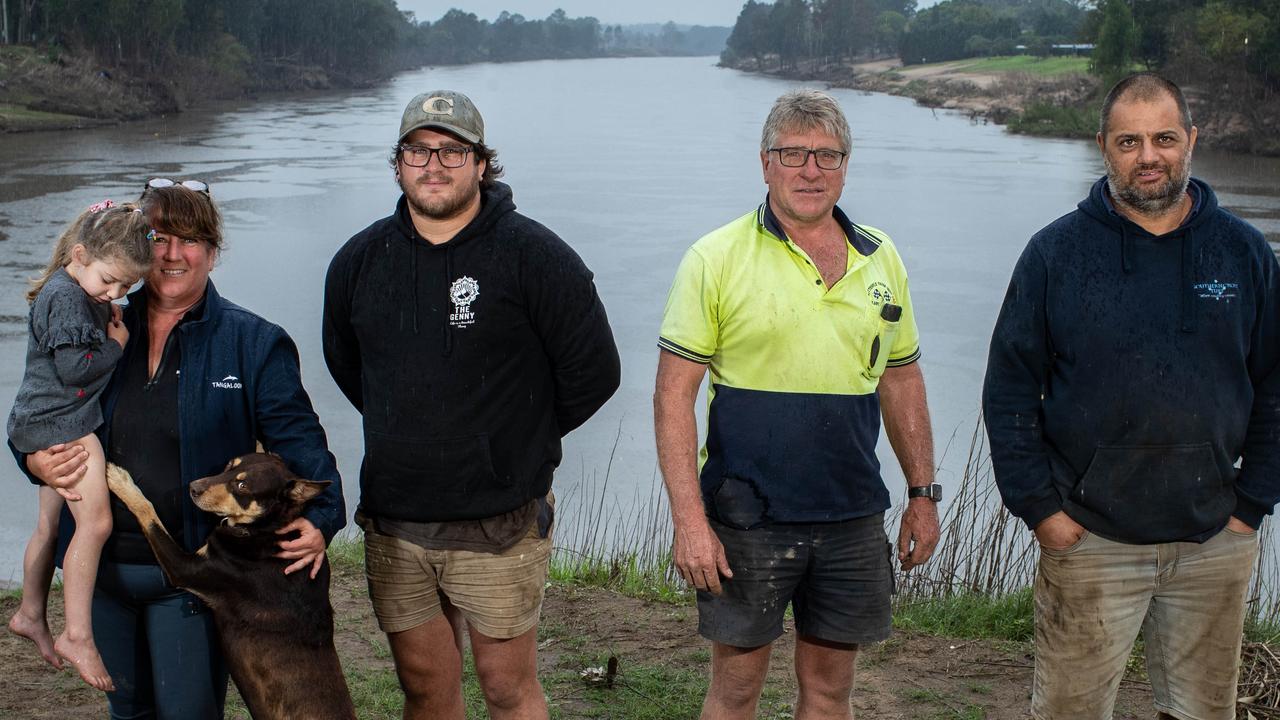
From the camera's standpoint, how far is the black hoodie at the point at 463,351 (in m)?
3.19

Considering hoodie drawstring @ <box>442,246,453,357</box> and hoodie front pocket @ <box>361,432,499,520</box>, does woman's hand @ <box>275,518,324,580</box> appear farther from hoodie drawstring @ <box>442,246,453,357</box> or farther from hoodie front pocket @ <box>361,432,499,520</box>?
hoodie drawstring @ <box>442,246,453,357</box>

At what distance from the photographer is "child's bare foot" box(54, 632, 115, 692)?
300cm

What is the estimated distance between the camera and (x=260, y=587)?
3.20 m

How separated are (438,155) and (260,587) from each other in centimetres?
117

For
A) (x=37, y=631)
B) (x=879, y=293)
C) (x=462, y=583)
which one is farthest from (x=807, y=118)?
(x=37, y=631)

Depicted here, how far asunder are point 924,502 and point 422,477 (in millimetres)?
1329

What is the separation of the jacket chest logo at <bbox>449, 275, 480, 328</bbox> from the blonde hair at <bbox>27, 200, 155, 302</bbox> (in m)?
0.72

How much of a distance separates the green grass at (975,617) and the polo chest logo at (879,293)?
237 cm

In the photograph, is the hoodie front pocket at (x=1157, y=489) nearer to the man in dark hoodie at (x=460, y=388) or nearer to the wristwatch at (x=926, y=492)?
the wristwatch at (x=926, y=492)

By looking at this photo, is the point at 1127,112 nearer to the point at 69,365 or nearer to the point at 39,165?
the point at 69,365

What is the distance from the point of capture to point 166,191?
313 cm

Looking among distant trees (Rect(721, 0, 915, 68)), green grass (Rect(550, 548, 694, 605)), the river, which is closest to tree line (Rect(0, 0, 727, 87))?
the river

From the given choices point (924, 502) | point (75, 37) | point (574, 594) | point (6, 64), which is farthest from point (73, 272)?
point (75, 37)

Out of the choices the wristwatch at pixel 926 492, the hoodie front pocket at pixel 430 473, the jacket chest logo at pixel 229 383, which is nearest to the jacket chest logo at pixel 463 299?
the hoodie front pocket at pixel 430 473
